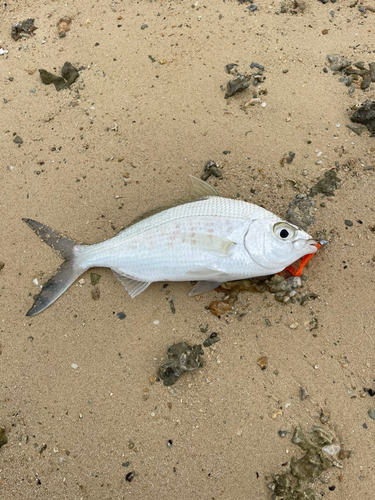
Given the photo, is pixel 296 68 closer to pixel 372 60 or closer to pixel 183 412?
pixel 372 60

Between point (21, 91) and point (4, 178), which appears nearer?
point (4, 178)

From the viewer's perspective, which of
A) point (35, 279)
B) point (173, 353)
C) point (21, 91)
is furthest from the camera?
point (21, 91)

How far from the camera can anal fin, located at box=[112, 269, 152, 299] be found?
3336mm

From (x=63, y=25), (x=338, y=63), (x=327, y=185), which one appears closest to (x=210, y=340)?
(x=327, y=185)

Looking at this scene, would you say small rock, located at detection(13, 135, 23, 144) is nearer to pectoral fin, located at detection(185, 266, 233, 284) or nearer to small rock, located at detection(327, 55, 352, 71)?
pectoral fin, located at detection(185, 266, 233, 284)

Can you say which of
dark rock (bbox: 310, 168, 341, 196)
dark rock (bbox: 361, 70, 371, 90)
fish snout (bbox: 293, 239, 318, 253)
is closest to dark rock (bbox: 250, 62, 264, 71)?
dark rock (bbox: 361, 70, 371, 90)

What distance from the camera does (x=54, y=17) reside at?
468cm

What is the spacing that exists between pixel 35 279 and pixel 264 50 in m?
4.02

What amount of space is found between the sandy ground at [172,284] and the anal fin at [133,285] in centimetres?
15

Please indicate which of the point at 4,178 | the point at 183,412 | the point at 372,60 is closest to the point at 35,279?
the point at 4,178

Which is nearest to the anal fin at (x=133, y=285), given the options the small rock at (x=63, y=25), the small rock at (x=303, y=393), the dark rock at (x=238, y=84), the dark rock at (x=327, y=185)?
the small rock at (x=303, y=393)

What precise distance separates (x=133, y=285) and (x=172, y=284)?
1.37 feet

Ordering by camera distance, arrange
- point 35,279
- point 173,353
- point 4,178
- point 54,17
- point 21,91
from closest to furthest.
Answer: point 173,353, point 35,279, point 4,178, point 21,91, point 54,17

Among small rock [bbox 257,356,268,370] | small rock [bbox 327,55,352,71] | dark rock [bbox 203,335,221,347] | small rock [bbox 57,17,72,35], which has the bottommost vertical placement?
small rock [bbox 257,356,268,370]
